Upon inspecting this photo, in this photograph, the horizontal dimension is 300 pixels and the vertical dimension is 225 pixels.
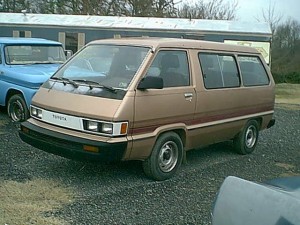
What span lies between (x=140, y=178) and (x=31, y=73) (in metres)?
3.99

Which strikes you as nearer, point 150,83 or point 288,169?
point 150,83

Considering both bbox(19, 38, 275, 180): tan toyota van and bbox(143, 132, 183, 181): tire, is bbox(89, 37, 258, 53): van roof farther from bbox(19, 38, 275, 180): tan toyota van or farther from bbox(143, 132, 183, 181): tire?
bbox(143, 132, 183, 181): tire

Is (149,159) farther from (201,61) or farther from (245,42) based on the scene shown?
(245,42)

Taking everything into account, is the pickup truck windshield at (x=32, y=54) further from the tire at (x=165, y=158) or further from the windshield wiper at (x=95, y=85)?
the tire at (x=165, y=158)

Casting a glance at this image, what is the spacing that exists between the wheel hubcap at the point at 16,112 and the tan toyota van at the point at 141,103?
3.00 m

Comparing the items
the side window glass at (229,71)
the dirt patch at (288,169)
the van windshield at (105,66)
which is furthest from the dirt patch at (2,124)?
the dirt patch at (288,169)

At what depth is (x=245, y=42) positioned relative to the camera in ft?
69.0

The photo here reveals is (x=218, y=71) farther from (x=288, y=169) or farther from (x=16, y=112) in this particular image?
(x=16, y=112)

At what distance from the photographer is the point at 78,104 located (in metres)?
4.94

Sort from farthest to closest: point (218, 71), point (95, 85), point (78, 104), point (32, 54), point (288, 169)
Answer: point (32, 54) < point (288, 169) < point (218, 71) < point (95, 85) < point (78, 104)

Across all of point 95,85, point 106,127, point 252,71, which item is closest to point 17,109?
point 95,85

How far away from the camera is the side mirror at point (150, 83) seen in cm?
492

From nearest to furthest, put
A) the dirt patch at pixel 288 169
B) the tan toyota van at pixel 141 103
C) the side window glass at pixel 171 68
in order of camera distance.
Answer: the tan toyota van at pixel 141 103 → the side window glass at pixel 171 68 → the dirt patch at pixel 288 169

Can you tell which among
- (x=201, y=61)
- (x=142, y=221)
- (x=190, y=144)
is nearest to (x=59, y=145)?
(x=142, y=221)
